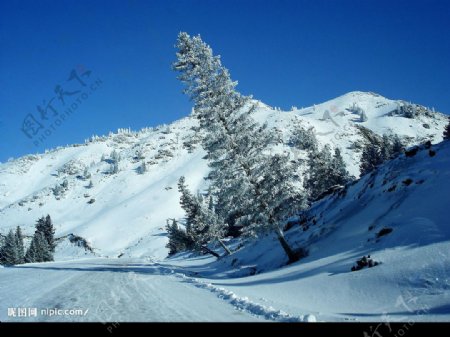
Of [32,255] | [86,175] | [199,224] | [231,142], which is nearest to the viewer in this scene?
[231,142]

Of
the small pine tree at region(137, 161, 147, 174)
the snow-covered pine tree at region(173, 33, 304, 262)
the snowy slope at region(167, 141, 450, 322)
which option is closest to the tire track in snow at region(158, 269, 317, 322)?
the snowy slope at region(167, 141, 450, 322)

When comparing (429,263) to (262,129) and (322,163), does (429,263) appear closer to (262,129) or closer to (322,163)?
(262,129)

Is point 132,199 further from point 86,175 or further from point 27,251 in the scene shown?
point 27,251

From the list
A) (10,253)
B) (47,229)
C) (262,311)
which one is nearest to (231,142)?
(262,311)

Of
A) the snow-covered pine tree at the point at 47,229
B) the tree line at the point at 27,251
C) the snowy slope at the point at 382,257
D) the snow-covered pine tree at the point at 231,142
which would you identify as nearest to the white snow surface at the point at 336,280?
the snowy slope at the point at 382,257

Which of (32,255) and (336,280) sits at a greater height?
(32,255)

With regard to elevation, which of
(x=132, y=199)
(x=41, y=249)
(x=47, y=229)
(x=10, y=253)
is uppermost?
(x=132, y=199)

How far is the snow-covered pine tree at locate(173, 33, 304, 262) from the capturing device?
21.5 metres

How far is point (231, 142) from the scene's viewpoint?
21969 mm

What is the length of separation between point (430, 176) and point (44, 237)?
222 feet

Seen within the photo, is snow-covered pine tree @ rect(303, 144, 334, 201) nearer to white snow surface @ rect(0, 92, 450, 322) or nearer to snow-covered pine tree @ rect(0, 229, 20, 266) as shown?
white snow surface @ rect(0, 92, 450, 322)

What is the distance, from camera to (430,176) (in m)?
16.7
